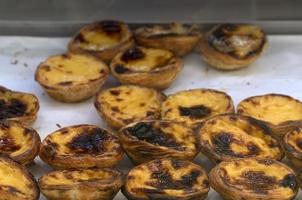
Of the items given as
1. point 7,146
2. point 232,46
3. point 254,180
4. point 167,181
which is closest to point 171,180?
point 167,181

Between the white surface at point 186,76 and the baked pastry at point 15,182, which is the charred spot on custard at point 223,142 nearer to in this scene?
the white surface at point 186,76

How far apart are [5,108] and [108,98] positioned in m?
0.32

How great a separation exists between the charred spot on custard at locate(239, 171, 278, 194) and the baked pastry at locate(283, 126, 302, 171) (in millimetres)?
115

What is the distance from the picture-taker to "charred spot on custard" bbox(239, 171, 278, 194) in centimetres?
190

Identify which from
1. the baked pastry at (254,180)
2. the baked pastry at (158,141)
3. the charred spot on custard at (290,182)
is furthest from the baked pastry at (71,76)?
the charred spot on custard at (290,182)

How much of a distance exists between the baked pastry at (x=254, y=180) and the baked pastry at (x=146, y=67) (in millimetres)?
534

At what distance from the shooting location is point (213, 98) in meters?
2.32

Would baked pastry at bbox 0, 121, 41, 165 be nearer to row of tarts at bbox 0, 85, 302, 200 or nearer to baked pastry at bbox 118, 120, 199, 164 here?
row of tarts at bbox 0, 85, 302, 200

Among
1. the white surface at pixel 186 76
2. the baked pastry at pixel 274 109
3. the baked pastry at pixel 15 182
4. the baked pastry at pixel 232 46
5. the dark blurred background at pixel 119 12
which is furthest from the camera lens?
the dark blurred background at pixel 119 12

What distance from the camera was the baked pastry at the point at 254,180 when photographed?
1.86 meters

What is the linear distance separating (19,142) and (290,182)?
766 millimetres

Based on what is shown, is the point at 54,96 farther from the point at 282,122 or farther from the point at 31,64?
the point at 282,122

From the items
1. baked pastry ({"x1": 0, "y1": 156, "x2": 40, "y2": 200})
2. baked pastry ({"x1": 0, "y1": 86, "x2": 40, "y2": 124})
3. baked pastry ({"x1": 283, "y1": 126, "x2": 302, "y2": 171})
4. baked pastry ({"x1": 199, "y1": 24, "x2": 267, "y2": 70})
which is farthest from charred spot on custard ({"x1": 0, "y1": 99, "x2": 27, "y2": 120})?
baked pastry ({"x1": 283, "y1": 126, "x2": 302, "y2": 171})

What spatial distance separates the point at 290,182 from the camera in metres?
1.90
